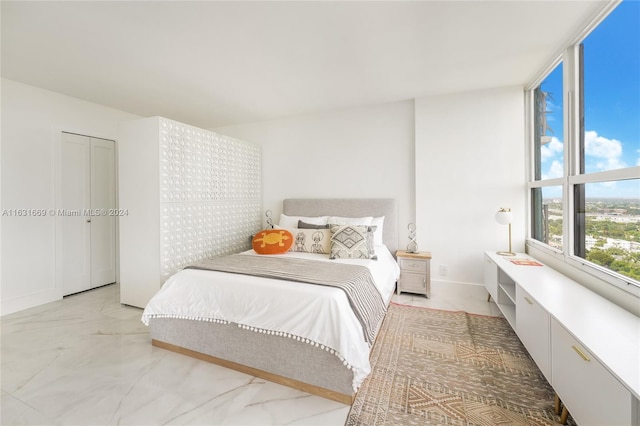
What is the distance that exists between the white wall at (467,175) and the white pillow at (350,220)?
73 cm

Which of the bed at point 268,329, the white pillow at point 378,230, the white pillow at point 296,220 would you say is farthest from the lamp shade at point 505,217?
the white pillow at point 296,220

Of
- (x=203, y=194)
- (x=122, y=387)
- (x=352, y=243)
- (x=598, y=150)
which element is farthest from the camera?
(x=203, y=194)

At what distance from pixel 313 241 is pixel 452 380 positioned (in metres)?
1.93

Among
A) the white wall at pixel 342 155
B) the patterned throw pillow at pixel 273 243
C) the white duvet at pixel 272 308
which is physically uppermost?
the white wall at pixel 342 155

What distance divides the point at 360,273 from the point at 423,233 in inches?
68.8

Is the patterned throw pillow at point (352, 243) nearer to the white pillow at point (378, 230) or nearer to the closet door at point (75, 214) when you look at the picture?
the white pillow at point (378, 230)

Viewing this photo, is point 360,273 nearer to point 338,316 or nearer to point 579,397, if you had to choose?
point 338,316

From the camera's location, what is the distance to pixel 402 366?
2061mm

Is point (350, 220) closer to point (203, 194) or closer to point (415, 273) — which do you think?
point (415, 273)

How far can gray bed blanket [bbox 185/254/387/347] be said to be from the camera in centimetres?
194

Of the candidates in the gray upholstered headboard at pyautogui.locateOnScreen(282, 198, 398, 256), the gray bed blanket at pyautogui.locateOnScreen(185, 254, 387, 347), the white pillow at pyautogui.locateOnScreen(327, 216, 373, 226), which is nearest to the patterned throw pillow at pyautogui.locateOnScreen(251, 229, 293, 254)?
the gray bed blanket at pyautogui.locateOnScreen(185, 254, 387, 347)

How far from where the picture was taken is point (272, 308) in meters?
1.89

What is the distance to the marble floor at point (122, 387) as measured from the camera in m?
1.59

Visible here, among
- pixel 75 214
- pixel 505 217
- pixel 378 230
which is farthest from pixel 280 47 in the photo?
pixel 75 214
